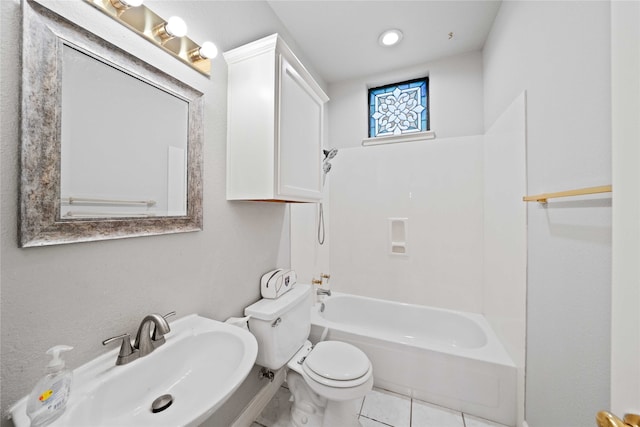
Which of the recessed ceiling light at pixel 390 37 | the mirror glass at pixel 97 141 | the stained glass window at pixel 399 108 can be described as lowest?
the mirror glass at pixel 97 141

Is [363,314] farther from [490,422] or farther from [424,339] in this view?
[490,422]

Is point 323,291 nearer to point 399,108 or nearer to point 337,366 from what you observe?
point 337,366

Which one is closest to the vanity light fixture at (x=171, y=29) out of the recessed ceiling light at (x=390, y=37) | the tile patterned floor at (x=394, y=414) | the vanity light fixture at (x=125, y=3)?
the vanity light fixture at (x=125, y=3)

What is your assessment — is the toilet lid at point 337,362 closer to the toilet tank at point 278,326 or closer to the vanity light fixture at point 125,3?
the toilet tank at point 278,326

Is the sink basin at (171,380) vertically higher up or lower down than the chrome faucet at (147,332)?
lower down

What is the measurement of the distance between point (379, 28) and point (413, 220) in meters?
1.64

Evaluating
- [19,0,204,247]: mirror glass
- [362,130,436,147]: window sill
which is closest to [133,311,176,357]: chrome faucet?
[19,0,204,247]: mirror glass

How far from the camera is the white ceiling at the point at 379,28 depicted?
1.68 metres

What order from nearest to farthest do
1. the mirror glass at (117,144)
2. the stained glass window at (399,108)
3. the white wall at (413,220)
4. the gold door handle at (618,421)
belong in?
the gold door handle at (618,421) < the mirror glass at (117,144) < the white wall at (413,220) < the stained glass window at (399,108)

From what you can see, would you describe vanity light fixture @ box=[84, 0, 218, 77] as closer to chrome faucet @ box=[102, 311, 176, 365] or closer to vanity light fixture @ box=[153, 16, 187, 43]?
vanity light fixture @ box=[153, 16, 187, 43]

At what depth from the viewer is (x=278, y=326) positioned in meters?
1.36

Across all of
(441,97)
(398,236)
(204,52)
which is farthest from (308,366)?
(441,97)

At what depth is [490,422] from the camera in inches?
58.9

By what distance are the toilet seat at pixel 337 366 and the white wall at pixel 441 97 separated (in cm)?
196
